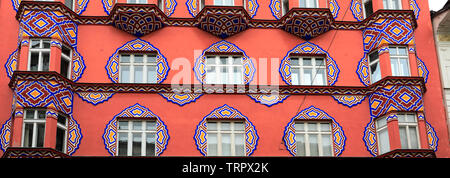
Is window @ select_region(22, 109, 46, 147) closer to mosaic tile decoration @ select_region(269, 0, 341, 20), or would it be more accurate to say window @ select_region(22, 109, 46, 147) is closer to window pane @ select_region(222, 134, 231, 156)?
window pane @ select_region(222, 134, 231, 156)

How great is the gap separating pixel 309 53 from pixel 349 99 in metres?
2.15

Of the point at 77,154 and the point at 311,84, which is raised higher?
the point at 311,84

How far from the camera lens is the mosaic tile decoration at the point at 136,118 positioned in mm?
23111

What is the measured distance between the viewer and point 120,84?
23.9 m

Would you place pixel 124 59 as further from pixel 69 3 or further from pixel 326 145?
pixel 326 145

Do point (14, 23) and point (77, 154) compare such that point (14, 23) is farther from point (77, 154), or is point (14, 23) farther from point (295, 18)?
point (295, 18)

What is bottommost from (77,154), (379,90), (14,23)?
(77,154)

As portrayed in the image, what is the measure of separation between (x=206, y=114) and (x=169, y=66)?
2.18 metres

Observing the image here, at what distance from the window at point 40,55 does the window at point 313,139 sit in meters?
8.57

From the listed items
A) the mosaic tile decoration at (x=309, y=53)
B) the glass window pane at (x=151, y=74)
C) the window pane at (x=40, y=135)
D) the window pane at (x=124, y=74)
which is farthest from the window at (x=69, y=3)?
the mosaic tile decoration at (x=309, y=53)

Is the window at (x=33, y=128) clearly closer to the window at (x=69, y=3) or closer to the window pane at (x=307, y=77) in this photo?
the window at (x=69, y=3)

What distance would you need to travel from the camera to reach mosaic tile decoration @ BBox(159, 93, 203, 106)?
23891 millimetres

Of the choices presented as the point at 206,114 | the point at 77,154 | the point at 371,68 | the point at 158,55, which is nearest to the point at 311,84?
the point at 371,68

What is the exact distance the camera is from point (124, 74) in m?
24.5
